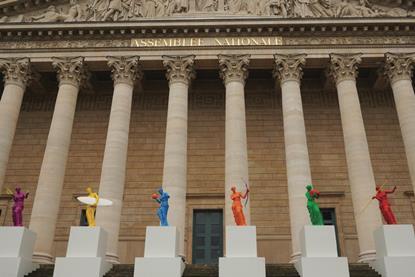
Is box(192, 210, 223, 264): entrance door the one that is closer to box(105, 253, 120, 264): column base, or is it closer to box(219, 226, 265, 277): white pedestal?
box(105, 253, 120, 264): column base

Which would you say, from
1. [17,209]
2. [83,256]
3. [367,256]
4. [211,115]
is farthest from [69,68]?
[367,256]

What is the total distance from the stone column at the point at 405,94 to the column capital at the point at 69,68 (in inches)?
564

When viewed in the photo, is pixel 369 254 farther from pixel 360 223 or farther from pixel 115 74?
pixel 115 74

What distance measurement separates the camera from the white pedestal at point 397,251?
12633 millimetres

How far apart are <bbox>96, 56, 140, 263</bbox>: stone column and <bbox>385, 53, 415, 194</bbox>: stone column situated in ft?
38.9

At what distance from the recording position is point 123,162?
1869cm

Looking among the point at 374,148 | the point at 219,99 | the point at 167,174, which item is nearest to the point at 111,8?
the point at 219,99

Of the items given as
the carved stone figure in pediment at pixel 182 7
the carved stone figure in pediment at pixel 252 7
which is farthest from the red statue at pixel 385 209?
the carved stone figure in pediment at pixel 182 7

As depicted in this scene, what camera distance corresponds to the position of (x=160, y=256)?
43.2 ft

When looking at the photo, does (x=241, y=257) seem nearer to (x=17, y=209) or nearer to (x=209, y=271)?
(x=209, y=271)

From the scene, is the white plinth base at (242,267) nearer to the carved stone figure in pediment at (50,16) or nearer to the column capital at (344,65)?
the column capital at (344,65)

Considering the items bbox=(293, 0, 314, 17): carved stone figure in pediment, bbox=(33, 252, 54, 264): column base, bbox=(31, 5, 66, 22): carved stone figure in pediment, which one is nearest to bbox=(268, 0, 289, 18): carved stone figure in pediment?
bbox=(293, 0, 314, 17): carved stone figure in pediment

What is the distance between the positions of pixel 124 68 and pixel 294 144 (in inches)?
336

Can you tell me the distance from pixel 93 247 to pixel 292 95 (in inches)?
429
